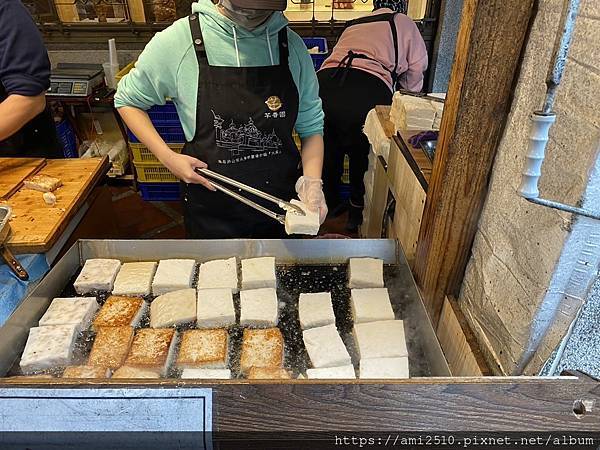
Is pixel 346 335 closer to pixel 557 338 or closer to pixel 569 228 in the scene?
pixel 557 338

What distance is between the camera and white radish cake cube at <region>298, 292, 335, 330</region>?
1.67 metres

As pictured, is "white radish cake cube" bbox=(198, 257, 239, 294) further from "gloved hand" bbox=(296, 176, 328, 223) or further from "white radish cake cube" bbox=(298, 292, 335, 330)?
"gloved hand" bbox=(296, 176, 328, 223)

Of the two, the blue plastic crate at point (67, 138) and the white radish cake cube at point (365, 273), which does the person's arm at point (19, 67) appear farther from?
the blue plastic crate at point (67, 138)

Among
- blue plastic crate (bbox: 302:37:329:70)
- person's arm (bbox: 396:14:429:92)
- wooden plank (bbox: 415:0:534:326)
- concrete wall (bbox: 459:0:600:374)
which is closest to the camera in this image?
concrete wall (bbox: 459:0:600:374)

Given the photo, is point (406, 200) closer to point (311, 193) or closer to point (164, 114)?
point (311, 193)

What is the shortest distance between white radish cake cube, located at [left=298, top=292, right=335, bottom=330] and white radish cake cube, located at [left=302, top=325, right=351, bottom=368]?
0.13 feet

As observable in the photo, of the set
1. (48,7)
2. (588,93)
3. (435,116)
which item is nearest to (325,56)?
(435,116)

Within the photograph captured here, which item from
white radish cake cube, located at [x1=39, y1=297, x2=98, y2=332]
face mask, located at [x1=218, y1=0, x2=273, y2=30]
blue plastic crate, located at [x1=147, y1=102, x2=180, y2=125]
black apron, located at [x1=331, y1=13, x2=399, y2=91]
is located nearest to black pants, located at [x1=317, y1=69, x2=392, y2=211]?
black apron, located at [x1=331, y1=13, x2=399, y2=91]

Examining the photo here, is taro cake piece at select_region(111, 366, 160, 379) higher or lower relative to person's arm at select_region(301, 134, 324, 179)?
lower

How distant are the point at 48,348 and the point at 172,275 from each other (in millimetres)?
500

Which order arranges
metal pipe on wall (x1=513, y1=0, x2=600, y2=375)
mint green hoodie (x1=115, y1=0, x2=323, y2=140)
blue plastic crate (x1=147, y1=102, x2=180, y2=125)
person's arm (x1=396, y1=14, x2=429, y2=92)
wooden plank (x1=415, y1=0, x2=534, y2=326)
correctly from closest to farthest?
metal pipe on wall (x1=513, y1=0, x2=600, y2=375), wooden plank (x1=415, y1=0, x2=534, y2=326), mint green hoodie (x1=115, y1=0, x2=323, y2=140), person's arm (x1=396, y1=14, x2=429, y2=92), blue plastic crate (x1=147, y1=102, x2=180, y2=125)

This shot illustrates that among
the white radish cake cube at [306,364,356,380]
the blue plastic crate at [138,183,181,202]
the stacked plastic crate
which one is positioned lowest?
the blue plastic crate at [138,183,181,202]

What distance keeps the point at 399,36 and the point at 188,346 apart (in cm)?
306

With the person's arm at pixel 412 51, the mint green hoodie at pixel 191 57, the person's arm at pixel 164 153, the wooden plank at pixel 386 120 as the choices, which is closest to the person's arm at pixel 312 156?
the mint green hoodie at pixel 191 57
